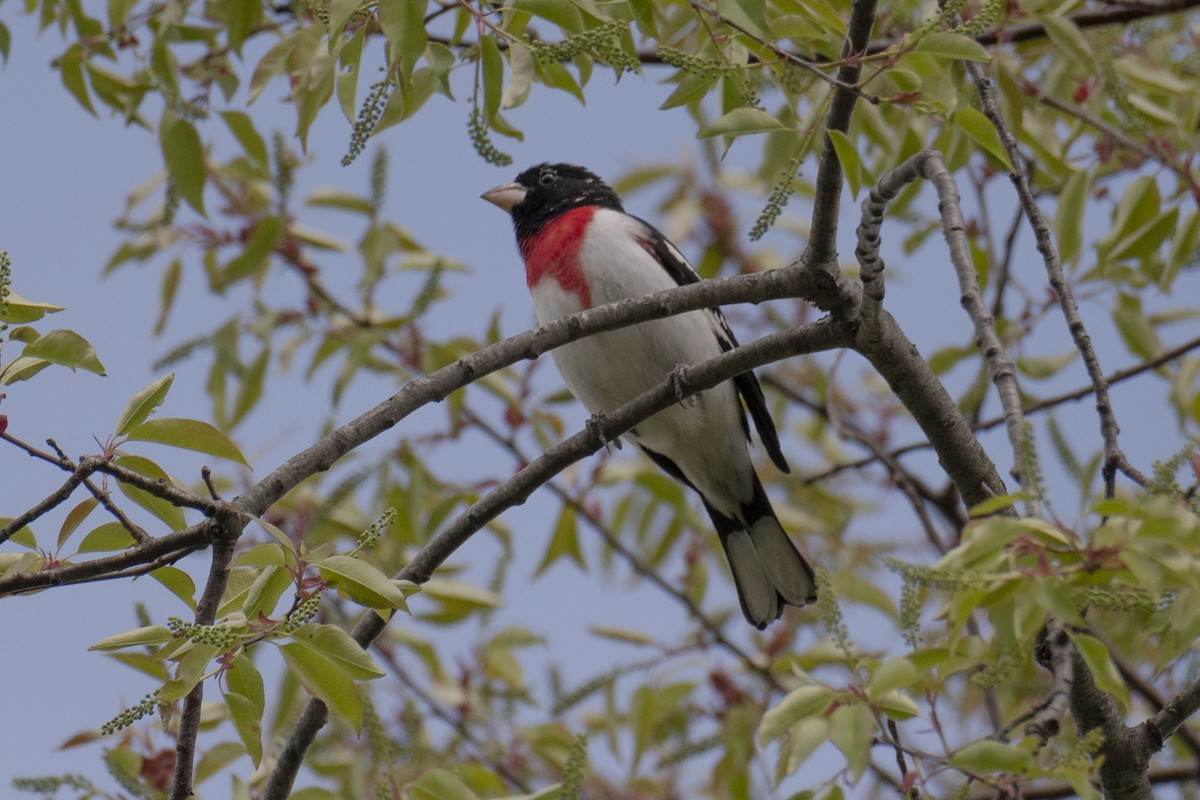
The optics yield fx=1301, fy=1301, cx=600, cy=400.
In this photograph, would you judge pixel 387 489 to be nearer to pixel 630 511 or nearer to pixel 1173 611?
pixel 630 511

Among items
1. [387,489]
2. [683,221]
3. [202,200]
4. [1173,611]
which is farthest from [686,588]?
[1173,611]

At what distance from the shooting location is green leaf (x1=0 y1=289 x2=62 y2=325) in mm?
2213

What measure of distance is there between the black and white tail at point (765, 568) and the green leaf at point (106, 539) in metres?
3.20

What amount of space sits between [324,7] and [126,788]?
1979 millimetres

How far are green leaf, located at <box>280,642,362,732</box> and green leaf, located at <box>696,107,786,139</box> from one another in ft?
4.21

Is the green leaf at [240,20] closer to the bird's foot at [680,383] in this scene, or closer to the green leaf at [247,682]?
the bird's foot at [680,383]

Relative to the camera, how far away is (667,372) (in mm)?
5074

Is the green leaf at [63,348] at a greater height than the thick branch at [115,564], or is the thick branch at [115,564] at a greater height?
the green leaf at [63,348]

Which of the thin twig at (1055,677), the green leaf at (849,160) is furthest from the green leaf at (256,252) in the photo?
the thin twig at (1055,677)

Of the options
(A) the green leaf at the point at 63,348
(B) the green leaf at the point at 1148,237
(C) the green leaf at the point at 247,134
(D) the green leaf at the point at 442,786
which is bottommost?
(D) the green leaf at the point at 442,786

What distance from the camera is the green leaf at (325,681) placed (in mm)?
2162

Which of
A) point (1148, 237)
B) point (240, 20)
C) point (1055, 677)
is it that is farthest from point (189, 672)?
point (1148, 237)

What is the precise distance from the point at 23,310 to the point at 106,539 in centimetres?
42

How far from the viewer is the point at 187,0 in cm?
433
